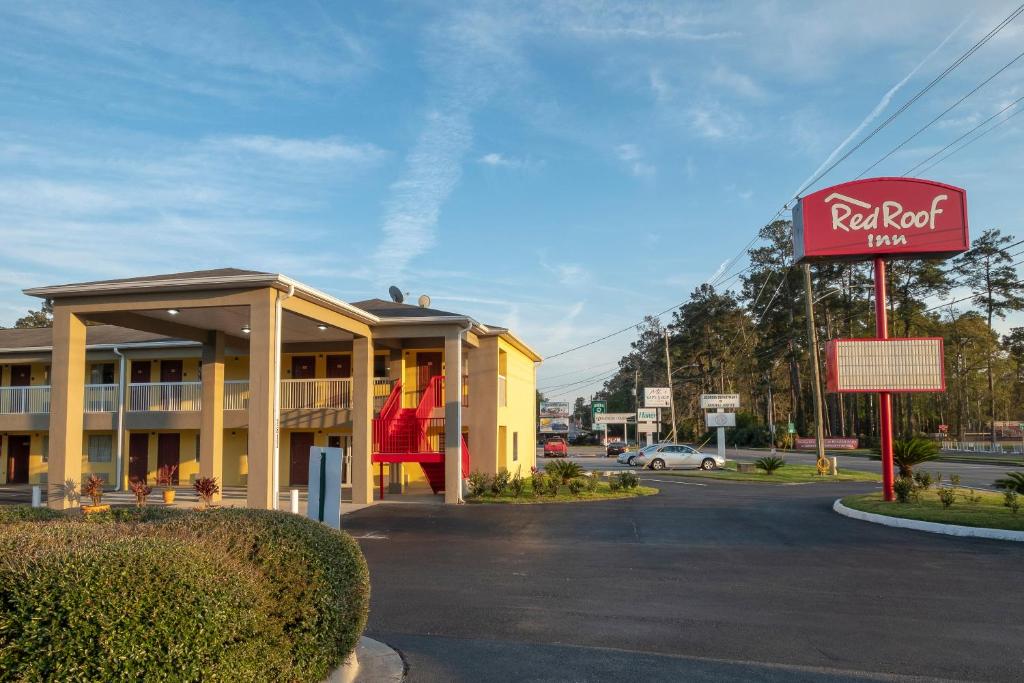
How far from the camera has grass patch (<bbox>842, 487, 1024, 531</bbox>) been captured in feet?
53.3

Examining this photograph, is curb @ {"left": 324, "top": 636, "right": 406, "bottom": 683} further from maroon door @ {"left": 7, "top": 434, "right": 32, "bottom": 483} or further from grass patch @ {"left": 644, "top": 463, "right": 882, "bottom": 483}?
maroon door @ {"left": 7, "top": 434, "right": 32, "bottom": 483}

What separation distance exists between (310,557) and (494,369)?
21.1 metres

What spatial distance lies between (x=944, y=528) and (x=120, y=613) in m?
16.4

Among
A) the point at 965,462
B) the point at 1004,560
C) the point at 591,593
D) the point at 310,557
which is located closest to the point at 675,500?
the point at 1004,560

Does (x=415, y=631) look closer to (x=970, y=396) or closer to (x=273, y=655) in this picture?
(x=273, y=655)

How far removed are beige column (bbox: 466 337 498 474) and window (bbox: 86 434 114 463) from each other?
1449 cm

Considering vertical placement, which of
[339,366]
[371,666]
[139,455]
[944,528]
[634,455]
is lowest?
[634,455]

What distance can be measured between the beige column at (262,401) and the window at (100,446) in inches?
628

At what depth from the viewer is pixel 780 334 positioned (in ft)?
245

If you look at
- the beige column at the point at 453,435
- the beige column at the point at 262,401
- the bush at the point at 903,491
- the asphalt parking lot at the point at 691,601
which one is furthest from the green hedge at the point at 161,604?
the bush at the point at 903,491

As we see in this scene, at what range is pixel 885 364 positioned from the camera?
21.5m

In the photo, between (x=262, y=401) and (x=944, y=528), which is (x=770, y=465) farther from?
(x=262, y=401)

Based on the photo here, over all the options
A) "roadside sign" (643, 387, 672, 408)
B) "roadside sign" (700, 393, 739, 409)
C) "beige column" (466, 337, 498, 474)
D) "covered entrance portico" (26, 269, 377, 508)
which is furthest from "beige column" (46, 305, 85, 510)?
"roadside sign" (643, 387, 672, 408)

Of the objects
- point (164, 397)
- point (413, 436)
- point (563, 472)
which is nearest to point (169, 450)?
point (164, 397)
